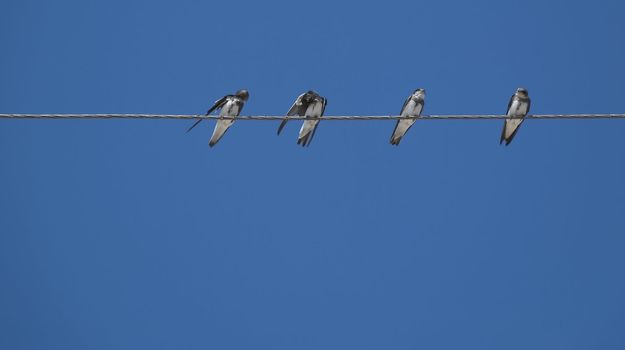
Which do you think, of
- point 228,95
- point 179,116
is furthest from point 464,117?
point 228,95

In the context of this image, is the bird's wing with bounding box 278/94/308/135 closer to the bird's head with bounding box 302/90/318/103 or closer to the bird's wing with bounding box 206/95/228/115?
the bird's head with bounding box 302/90/318/103

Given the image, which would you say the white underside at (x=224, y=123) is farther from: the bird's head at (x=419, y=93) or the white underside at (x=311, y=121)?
the bird's head at (x=419, y=93)

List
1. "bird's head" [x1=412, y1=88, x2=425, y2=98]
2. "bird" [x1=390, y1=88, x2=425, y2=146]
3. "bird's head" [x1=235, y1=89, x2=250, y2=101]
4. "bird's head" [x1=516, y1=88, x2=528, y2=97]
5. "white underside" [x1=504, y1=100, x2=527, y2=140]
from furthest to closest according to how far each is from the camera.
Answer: "bird's head" [x1=235, y1=89, x2=250, y2=101] < "bird's head" [x1=412, y1=88, x2=425, y2=98] < "bird" [x1=390, y1=88, x2=425, y2=146] < "bird's head" [x1=516, y1=88, x2=528, y2=97] < "white underside" [x1=504, y1=100, x2=527, y2=140]

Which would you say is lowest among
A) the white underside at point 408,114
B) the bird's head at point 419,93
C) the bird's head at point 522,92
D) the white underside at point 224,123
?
the white underside at point 224,123

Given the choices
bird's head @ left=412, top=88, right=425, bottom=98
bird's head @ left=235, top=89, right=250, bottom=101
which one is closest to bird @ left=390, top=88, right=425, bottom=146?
bird's head @ left=412, top=88, right=425, bottom=98

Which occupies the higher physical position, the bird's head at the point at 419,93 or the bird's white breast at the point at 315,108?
the bird's head at the point at 419,93

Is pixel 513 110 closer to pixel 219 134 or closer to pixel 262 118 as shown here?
pixel 219 134

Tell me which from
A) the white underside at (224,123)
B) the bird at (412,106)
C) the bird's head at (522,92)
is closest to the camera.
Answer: the bird's head at (522,92)

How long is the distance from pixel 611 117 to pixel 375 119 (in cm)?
225

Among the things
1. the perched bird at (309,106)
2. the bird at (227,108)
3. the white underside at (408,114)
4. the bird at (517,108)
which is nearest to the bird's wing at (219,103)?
the bird at (227,108)

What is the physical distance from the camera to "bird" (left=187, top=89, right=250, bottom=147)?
13.7 metres

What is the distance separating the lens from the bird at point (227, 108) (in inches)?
539

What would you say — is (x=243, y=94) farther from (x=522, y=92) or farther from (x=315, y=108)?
(x=522, y=92)

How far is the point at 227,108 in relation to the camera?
1410 centimetres
